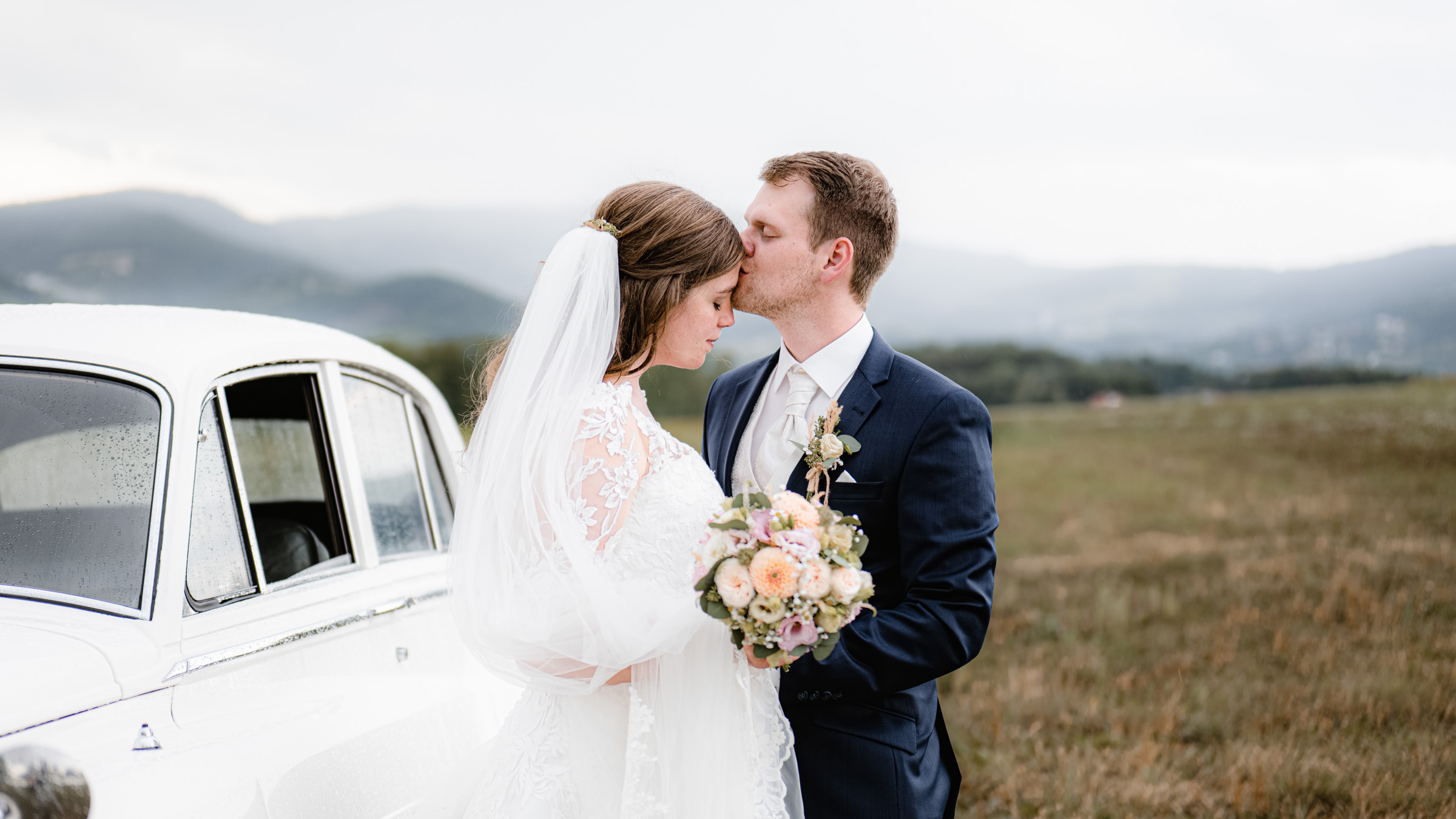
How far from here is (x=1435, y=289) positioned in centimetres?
2223

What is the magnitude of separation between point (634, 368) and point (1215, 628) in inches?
334

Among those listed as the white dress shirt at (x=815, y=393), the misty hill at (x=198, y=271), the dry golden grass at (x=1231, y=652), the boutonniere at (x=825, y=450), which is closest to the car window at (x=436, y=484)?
the white dress shirt at (x=815, y=393)

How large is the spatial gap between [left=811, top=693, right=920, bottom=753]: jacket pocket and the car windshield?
1.81 metres

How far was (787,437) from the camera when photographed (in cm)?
261

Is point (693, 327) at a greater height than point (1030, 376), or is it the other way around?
point (693, 327)

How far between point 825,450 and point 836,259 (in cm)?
66

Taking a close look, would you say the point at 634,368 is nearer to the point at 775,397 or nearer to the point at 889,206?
the point at 775,397

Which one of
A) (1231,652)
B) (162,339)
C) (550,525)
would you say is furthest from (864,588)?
(1231,652)

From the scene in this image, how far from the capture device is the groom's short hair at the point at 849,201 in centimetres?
269

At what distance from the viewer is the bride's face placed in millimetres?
2590

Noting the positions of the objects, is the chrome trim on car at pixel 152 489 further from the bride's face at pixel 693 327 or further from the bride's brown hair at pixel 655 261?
the bride's face at pixel 693 327

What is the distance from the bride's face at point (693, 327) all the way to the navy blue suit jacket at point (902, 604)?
1.51 feet

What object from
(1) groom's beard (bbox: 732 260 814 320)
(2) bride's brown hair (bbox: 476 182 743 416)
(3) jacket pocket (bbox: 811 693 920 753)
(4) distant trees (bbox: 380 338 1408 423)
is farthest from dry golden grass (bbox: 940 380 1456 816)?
(4) distant trees (bbox: 380 338 1408 423)

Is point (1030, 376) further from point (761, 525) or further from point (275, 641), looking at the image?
point (761, 525)
